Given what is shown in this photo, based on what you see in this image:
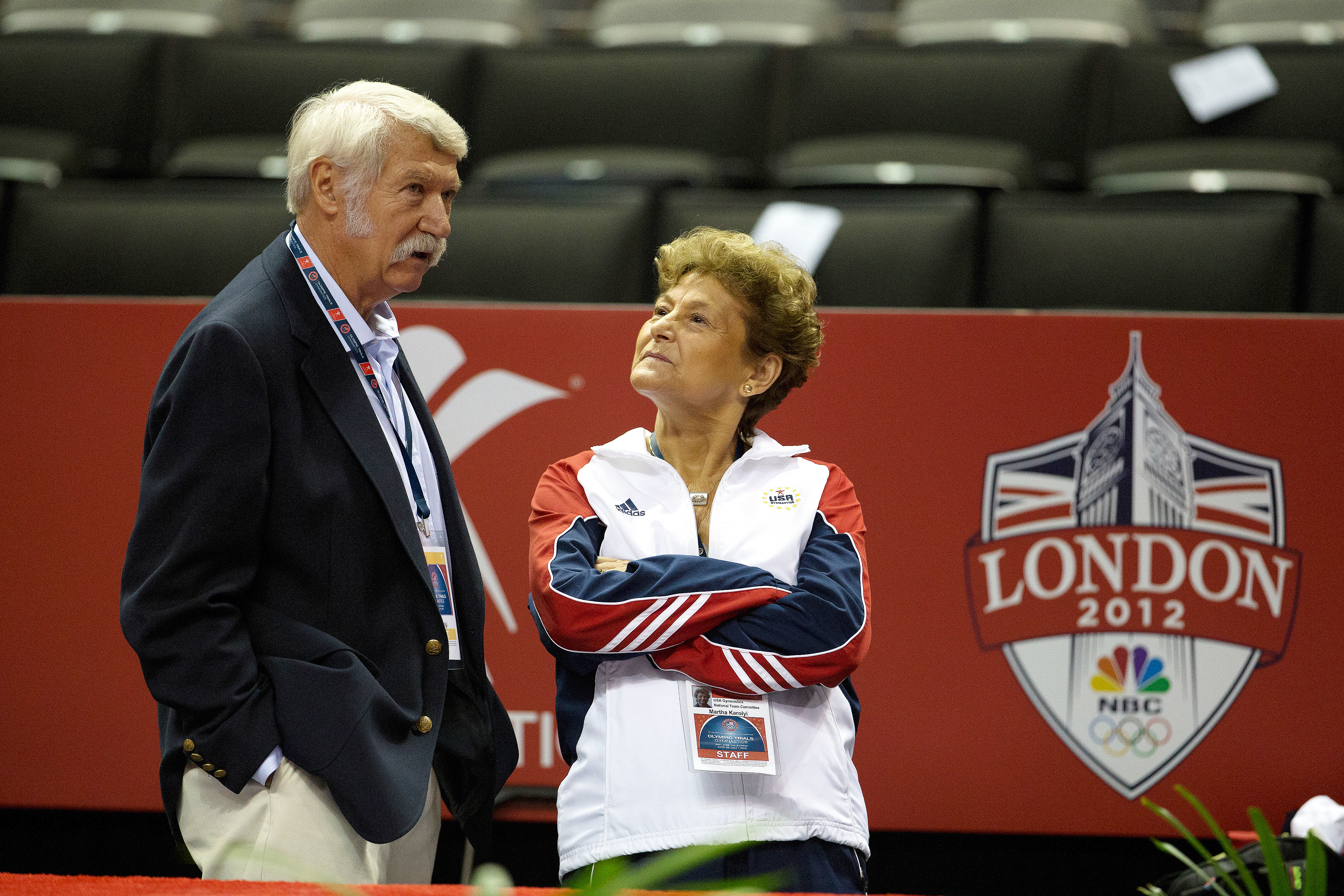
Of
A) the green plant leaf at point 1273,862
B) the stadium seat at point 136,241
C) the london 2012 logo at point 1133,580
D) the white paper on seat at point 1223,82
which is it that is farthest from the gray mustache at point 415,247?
the white paper on seat at point 1223,82

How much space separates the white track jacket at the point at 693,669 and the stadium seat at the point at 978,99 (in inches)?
99.7

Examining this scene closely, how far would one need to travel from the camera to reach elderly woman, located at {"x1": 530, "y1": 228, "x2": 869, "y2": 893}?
154cm

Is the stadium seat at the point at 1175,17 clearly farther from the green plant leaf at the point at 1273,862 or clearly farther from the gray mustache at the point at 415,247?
the green plant leaf at the point at 1273,862

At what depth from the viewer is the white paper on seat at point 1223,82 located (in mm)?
3803

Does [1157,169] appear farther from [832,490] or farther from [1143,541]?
[832,490]

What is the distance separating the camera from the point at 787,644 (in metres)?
1.55

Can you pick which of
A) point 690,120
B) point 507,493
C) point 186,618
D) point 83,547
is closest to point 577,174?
point 690,120

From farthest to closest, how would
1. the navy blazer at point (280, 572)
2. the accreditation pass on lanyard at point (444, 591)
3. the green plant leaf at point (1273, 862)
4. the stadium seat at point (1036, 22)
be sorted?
the stadium seat at point (1036, 22) < the accreditation pass on lanyard at point (444, 591) < the navy blazer at point (280, 572) < the green plant leaf at point (1273, 862)

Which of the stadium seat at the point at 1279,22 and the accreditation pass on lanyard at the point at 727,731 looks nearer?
the accreditation pass on lanyard at the point at 727,731

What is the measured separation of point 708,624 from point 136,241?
2290mm

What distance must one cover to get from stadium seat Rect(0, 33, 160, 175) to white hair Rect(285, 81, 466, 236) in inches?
112

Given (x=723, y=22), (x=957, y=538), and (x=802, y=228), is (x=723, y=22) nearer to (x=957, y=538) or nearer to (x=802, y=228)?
(x=802, y=228)

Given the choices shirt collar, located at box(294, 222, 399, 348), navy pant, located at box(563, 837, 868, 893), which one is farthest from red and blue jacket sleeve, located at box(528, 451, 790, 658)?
shirt collar, located at box(294, 222, 399, 348)

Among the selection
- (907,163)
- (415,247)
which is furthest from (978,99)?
(415,247)
